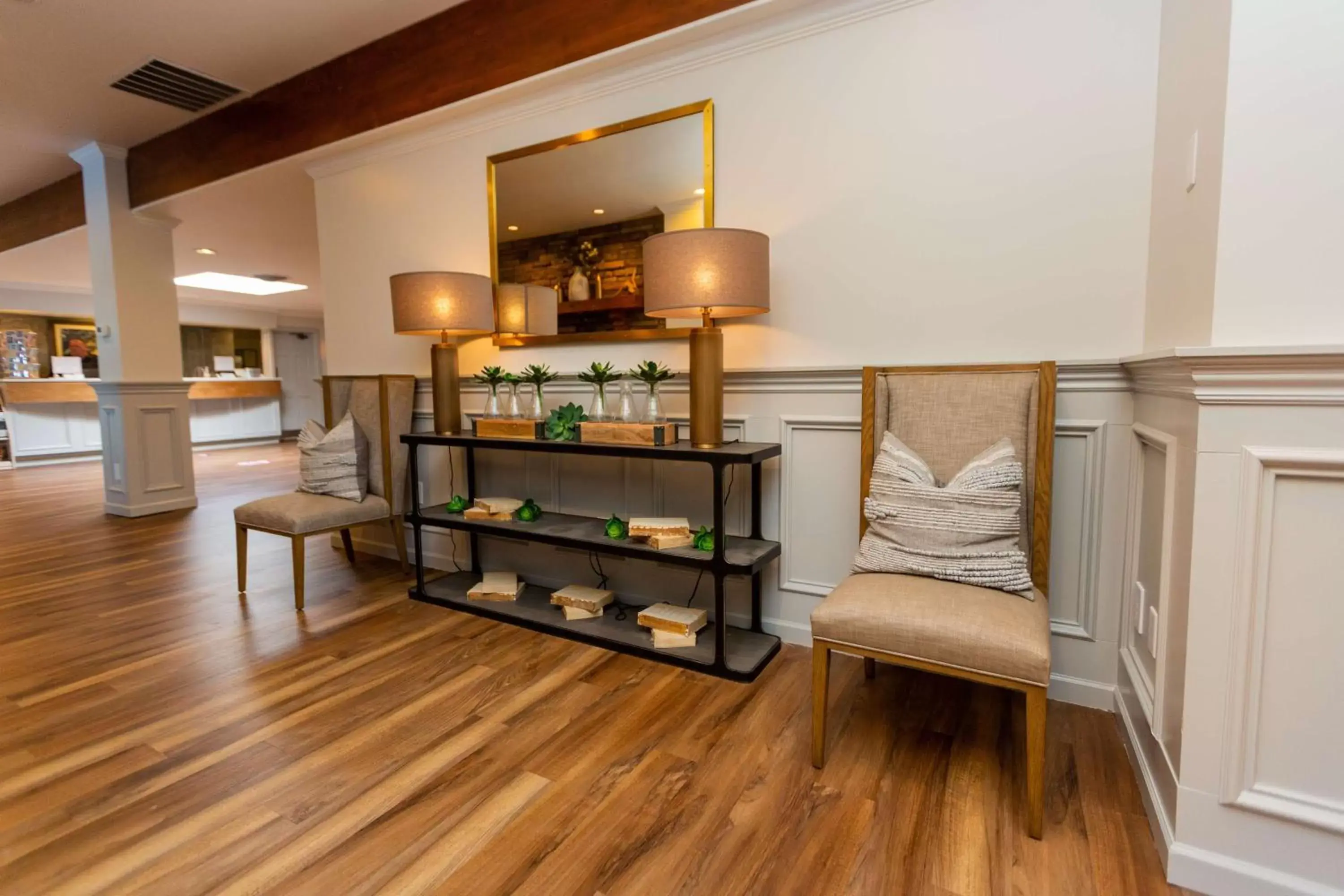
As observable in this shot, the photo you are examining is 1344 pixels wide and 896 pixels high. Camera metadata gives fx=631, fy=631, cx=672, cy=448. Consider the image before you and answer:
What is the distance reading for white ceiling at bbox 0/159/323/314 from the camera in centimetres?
400

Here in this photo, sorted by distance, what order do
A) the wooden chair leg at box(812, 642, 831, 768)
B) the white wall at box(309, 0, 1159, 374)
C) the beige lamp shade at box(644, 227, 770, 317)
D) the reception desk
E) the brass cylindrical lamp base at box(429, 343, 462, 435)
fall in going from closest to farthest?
1. the wooden chair leg at box(812, 642, 831, 768)
2. the white wall at box(309, 0, 1159, 374)
3. the beige lamp shade at box(644, 227, 770, 317)
4. the brass cylindrical lamp base at box(429, 343, 462, 435)
5. the reception desk

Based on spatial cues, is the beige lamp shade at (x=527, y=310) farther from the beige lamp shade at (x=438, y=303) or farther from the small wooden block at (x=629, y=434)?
the small wooden block at (x=629, y=434)

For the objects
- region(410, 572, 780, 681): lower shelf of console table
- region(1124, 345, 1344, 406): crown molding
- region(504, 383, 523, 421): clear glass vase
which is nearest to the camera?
region(1124, 345, 1344, 406): crown molding

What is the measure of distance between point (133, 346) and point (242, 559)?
9.42 feet

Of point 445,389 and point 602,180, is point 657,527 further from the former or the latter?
point 602,180

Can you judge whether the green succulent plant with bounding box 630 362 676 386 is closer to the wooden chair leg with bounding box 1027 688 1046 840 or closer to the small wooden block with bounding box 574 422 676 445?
the small wooden block with bounding box 574 422 676 445

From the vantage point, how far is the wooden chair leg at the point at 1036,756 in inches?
51.7

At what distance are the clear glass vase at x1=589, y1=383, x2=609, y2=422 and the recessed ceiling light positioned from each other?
7177 mm

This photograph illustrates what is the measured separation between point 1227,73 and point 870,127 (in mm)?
1056

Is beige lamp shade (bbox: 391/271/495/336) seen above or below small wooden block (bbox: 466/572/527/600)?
above

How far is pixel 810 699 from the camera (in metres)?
1.92

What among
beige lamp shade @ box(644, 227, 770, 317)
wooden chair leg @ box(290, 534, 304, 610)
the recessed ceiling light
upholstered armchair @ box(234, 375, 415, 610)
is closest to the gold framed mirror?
beige lamp shade @ box(644, 227, 770, 317)

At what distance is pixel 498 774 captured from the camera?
157 centimetres

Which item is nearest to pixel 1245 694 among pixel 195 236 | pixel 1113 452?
pixel 1113 452
